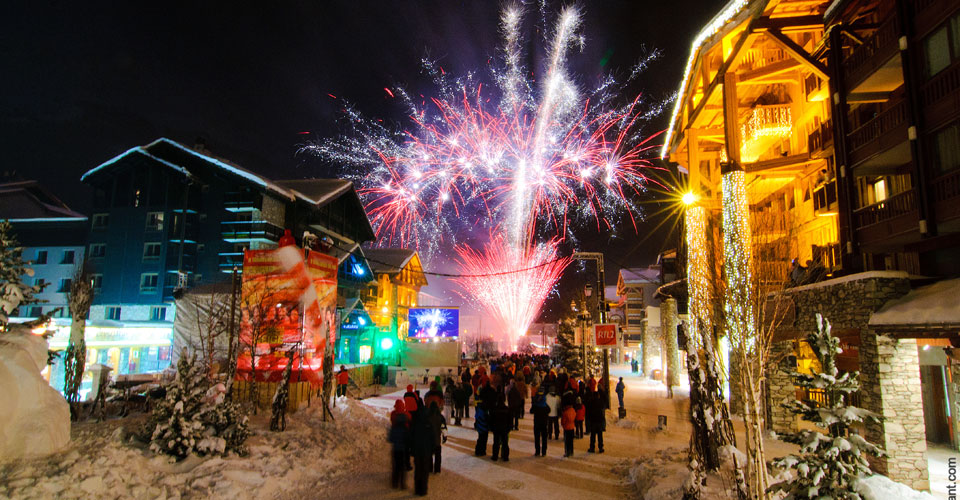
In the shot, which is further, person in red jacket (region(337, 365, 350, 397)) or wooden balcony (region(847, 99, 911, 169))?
person in red jacket (region(337, 365, 350, 397))

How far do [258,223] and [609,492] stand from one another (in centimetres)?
2684

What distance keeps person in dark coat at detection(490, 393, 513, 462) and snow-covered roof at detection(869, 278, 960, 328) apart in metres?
7.99

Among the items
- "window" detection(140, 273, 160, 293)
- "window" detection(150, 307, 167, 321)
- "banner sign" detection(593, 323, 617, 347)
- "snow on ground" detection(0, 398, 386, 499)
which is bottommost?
"snow on ground" detection(0, 398, 386, 499)

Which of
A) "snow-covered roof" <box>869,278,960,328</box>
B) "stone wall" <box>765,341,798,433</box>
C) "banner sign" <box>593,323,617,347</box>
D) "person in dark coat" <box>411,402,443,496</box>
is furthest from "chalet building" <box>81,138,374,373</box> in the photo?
"snow-covered roof" <box>869,278,960,328</box>

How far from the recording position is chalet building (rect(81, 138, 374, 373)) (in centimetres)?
3170

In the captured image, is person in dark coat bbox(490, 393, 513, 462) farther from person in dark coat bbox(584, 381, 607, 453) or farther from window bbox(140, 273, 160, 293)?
window bbox(140, 273, 160, 293)

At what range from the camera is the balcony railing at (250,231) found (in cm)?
3062

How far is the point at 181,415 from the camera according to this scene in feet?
32.6

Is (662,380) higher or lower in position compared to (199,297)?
lower

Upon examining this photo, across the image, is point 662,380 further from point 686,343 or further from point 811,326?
point 686,343

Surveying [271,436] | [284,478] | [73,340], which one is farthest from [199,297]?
[284,478]

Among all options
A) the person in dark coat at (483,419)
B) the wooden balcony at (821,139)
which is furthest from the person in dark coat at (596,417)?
the wooden balcony at (821,139)

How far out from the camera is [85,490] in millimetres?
7266

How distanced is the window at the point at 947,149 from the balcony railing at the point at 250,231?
2956 centimetres
